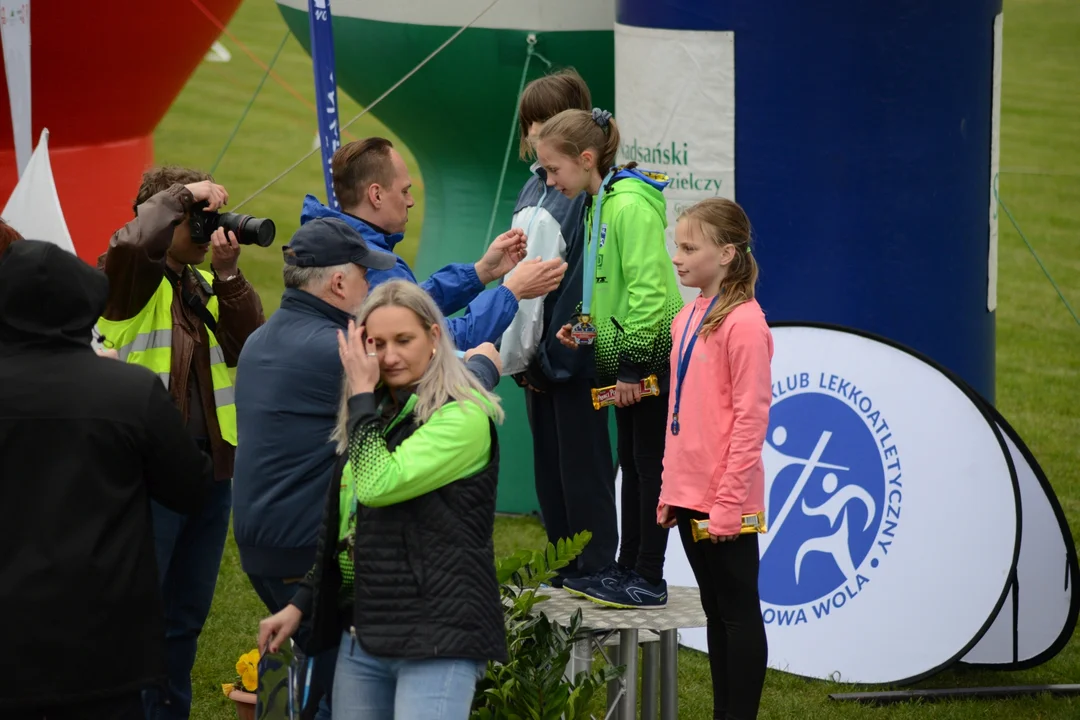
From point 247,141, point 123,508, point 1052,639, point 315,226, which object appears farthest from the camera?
point 247,141

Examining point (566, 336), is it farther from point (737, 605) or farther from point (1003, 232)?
point (1003, 232)

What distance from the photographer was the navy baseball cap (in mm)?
3510

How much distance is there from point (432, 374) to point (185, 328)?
131cm

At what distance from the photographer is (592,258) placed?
14.4 feet

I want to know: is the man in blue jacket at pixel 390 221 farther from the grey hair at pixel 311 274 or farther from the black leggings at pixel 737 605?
the black leggings at pixel 737 605

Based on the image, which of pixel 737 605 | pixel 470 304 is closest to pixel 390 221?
pixel 470 304

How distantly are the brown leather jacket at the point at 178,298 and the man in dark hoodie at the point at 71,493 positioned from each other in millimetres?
868

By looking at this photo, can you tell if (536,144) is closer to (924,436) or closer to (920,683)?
(924,436)

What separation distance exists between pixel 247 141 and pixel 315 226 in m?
13.9

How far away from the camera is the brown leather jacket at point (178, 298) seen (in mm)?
3961

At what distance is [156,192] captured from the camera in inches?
165

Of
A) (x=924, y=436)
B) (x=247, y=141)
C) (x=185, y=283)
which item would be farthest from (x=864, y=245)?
(x=247, y=141)

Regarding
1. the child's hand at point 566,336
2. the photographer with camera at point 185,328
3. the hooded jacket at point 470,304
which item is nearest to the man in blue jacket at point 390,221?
the hooded jacket at point 470,304

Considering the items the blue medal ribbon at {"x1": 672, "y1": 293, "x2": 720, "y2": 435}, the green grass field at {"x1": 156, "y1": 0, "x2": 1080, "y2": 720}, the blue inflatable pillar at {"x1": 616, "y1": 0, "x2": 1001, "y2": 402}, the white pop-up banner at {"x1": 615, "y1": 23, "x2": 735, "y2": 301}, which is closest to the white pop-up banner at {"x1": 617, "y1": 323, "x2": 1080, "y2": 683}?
the green grass field at {"x1": 156, "y1": 0, "x2": 1080, "y2": 720}
